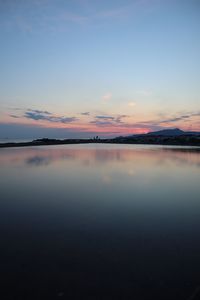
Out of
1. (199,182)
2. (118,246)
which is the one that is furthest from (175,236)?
(199,182)

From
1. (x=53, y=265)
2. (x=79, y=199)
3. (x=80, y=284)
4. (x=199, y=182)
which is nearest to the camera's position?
(x=80, y=284)

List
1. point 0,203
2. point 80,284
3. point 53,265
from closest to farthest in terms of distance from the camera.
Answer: point 80,284
point 53,265
point 0,203

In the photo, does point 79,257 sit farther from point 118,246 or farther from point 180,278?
point 180,278

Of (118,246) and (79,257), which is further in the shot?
(118,246)

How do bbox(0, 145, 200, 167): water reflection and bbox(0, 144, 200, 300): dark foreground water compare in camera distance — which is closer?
bbox(0, 144, 200, 300): dark foreground water

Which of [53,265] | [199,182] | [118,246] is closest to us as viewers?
[53,265]

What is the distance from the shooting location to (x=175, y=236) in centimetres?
304

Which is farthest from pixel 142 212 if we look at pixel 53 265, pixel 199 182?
pixel 199 182

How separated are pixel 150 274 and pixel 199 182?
5.71m

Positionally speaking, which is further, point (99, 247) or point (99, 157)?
point (99, 157)

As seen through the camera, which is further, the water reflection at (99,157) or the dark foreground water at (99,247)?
the water reflection at (99,157)

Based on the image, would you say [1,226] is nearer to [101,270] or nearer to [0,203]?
[0,203]

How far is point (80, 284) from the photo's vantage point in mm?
2033

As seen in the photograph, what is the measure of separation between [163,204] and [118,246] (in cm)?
A: 221
